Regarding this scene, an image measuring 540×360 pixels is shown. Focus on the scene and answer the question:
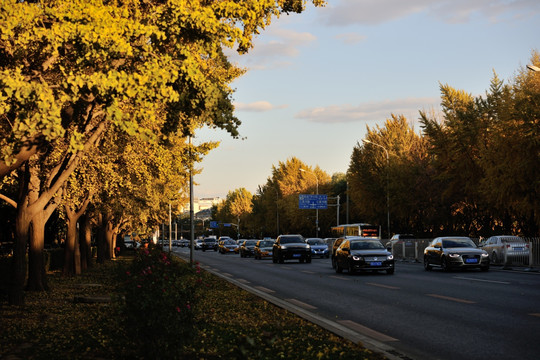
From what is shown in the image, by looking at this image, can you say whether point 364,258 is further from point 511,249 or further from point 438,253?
point 511,249

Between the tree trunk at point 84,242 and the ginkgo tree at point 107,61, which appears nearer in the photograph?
the ginkgo tree at point 107,61

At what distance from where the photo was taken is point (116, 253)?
67.1 meters

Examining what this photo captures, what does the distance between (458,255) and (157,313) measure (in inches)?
936

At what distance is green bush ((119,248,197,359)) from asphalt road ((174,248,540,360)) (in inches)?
115

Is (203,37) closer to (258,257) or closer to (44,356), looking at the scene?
(44,356)

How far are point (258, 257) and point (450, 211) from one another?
50.6 feet

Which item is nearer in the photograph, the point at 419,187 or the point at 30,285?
the point at 30,285

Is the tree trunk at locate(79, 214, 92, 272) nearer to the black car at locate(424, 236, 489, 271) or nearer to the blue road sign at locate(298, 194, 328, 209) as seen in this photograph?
the black car at locate(424, 236, 489, 271)

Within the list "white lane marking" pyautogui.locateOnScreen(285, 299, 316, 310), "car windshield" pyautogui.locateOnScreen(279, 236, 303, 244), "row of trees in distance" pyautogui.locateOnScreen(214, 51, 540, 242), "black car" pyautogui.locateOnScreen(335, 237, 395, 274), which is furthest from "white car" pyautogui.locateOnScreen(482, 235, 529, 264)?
"white lane marking" pyautogui.locateOnScreen(285, 299, 316, 310)

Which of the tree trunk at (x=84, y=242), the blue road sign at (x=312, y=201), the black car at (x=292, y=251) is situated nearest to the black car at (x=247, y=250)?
the black car at (x=292, y=251)

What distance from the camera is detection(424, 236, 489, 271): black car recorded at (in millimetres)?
29375

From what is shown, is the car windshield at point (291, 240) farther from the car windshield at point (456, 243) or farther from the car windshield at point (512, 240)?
the car windshield at point (456, 243)

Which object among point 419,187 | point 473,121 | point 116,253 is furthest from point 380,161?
point 116,253

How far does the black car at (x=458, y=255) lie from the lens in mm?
29375
